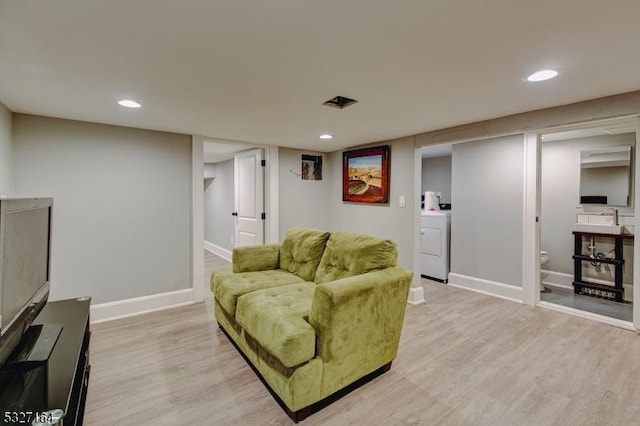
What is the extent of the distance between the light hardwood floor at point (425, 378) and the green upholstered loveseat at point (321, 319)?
0.52 feet

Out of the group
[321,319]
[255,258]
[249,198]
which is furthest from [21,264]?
[249,198]

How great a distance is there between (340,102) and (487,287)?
3014 millimetres

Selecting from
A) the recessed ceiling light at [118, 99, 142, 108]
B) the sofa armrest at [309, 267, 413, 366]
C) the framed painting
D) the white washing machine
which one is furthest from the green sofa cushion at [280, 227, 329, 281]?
the white washing machine

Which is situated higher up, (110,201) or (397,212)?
(110,201)

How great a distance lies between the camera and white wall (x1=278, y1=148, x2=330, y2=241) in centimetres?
443

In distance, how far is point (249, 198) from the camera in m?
4.61

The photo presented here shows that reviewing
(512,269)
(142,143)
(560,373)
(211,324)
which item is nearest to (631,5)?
(560,373)

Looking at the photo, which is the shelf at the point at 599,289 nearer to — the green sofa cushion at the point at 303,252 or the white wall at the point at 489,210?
the white wall at the point at 489,210

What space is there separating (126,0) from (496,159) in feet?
12.7

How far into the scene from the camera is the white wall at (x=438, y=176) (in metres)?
5.56

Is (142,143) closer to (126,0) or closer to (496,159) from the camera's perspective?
(126,0)

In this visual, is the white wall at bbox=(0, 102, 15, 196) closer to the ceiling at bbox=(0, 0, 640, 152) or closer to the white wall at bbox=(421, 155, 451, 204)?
the ceiling at bbox=(0, 0, 640, 152)

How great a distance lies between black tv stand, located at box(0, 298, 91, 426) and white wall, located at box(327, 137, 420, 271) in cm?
316

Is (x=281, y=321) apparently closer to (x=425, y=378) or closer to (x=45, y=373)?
(x=45, y=373)
